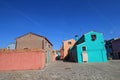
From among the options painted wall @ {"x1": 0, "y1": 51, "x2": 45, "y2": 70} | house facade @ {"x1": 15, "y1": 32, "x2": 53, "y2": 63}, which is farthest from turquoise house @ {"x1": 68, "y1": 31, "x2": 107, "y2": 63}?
painted wall @ {"x1": 0, "y1": 51, "x2": 45, "y2": 70}

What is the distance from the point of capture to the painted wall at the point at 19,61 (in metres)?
15.7

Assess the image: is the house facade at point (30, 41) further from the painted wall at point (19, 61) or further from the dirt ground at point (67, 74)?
the dirt ground at point (67, 74)

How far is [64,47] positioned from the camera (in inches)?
1743

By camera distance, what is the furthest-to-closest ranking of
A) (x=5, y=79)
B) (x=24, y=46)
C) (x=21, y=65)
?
(x=24, y=46) → (x=21, y=65) → (x=5, y=79)

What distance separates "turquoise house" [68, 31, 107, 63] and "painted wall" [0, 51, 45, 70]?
1304cm

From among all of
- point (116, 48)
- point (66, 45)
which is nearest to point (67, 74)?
point (66, 45)

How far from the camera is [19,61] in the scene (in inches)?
620

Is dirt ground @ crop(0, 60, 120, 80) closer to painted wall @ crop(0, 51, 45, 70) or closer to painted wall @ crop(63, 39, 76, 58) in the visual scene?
painted wall @ crop(0, 51, 45, 70)

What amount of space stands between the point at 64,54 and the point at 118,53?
19.7m

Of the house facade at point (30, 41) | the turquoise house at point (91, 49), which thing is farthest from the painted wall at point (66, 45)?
the house facade at point (30, 41)

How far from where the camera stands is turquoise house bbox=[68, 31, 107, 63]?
85.3 ft

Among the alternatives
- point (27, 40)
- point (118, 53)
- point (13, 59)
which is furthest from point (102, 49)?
point (13, 59)

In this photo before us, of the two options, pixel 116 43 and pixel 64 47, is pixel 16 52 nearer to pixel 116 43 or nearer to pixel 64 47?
pixel 64 47

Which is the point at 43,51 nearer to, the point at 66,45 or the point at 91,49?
the point at 91,49
